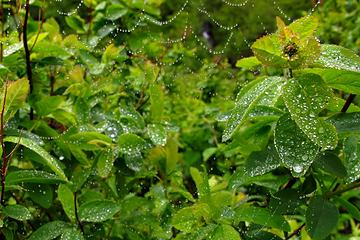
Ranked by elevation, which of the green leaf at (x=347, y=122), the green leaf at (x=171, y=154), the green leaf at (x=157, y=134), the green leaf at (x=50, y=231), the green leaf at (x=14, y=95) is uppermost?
the green leaf at (x=14, y=95)

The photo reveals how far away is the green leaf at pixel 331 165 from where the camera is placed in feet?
3.21

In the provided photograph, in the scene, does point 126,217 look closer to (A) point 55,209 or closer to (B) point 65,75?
(A) point 55,209

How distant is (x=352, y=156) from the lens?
1022 mm

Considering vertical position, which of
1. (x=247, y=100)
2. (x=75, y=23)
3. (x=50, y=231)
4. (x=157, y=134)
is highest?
(x=247, y=100)

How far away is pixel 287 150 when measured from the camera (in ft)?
2.90

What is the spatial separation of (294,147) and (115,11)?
1.08m

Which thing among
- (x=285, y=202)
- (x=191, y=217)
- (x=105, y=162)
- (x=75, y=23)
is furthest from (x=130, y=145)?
(x=75, y=23)

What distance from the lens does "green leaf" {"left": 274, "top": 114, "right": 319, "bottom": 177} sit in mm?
866

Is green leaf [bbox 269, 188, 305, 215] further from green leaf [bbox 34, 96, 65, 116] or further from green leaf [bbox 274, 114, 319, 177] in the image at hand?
green leaf [bbox 34, 96, 65, 116]

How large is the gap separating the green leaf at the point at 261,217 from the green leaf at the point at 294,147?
0.17 m

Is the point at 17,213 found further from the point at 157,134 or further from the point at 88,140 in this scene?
the point at 157,134

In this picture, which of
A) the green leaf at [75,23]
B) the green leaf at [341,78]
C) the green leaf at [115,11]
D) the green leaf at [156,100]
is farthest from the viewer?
the green leaf at [75,23]

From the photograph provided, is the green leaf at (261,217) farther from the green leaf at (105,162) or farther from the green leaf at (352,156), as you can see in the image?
the green leaf at (105,162)

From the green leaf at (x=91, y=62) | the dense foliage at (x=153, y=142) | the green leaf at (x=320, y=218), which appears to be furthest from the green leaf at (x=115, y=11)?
the green leaf at (x=320, y=218)
